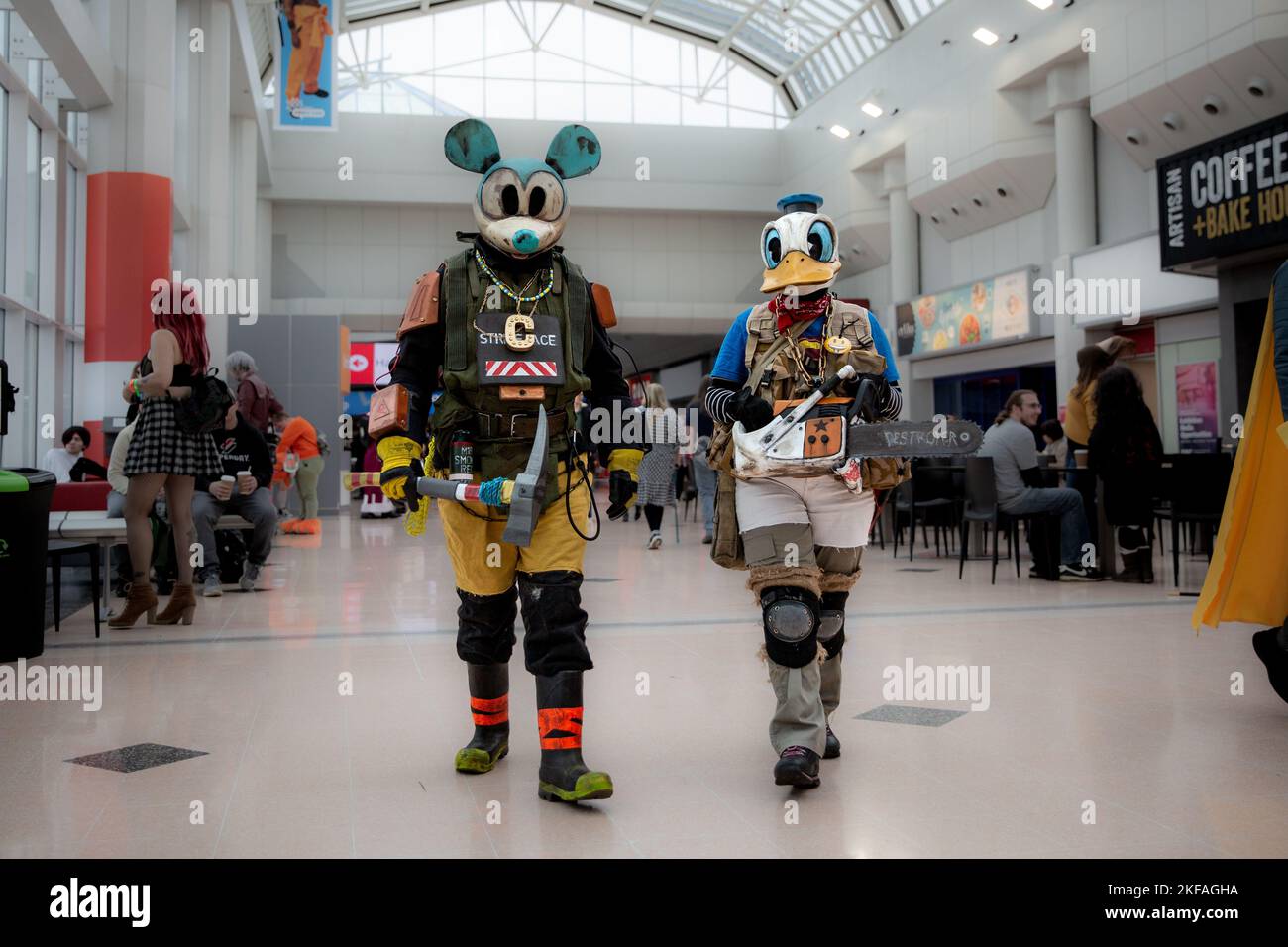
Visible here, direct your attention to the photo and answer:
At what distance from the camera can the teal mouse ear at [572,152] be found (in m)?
3.17

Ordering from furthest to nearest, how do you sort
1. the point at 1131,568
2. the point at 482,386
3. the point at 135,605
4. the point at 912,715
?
1. the point at 1131,568
2. the point at 135,605
3. the point at 912,715
4. the point at 482,386

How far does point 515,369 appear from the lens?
285 cm

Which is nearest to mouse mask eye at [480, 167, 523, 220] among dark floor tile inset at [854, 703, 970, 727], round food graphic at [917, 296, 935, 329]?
dark floor tile inset at [854, 703, 970, 727]

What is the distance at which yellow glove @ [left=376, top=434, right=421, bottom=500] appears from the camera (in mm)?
2912

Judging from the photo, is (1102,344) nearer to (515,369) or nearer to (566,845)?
(515,369)

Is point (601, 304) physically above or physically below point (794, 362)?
above

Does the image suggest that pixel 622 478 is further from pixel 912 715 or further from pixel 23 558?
pixel 23 558

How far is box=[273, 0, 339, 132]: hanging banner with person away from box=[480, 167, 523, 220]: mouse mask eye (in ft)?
43.1

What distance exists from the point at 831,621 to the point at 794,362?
0.75 meters

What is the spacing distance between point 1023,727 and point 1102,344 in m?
4.89

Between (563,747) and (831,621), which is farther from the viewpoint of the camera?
(831,621)

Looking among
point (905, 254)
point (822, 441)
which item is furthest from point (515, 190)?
point (905, 254)

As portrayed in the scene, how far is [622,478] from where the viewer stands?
305 cm

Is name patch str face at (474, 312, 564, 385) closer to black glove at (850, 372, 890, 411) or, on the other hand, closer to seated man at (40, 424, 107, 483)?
black glove at (850, 372, 890, 411)
